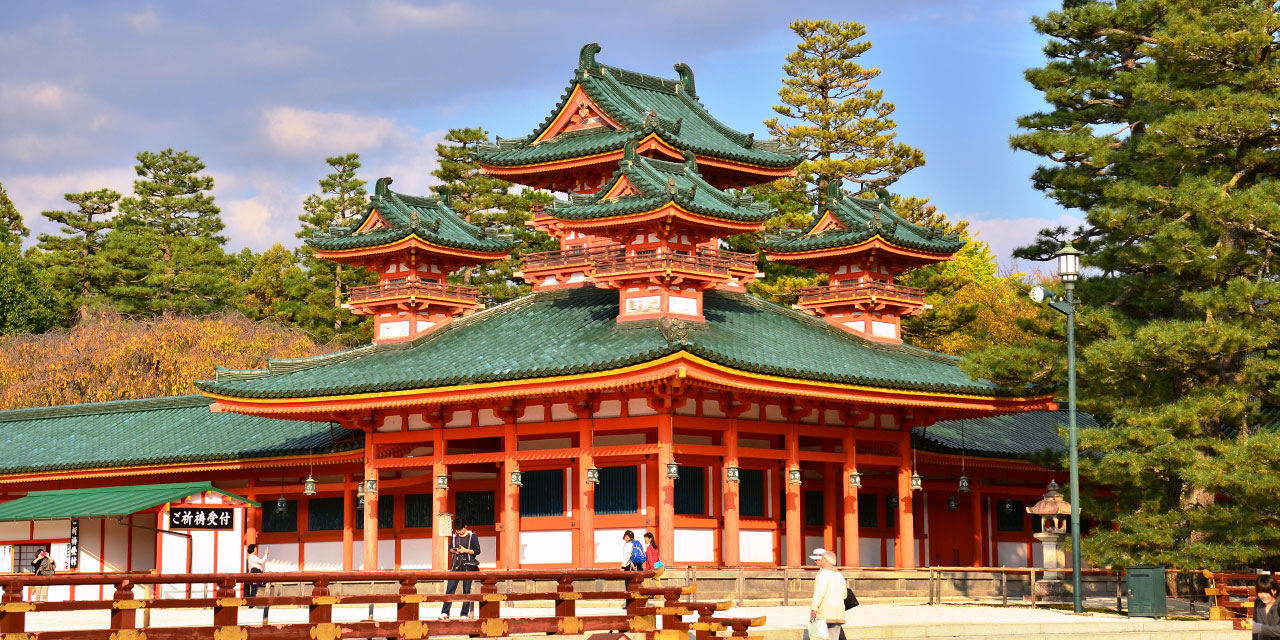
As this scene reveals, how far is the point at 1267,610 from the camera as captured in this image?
15.8 meters

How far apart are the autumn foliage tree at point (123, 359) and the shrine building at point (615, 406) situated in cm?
1534

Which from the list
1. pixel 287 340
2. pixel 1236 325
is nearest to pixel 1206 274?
pixel 1236 325

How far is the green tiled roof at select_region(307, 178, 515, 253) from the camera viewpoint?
3744cm

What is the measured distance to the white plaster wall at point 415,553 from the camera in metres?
35.7

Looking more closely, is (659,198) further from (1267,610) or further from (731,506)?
(1267,610)

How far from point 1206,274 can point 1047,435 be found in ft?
40.3

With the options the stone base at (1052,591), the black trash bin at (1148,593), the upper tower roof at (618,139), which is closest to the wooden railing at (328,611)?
the black trash bin at (1148,593)

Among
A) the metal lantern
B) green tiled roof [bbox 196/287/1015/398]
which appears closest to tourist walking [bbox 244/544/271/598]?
green tiled roof [bbox 196/287/1015/398]

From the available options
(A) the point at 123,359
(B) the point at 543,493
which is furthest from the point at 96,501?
(A) the point at 123,359

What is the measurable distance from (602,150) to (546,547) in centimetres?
1103

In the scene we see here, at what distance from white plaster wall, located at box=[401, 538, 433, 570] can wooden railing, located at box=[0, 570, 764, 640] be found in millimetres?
13421

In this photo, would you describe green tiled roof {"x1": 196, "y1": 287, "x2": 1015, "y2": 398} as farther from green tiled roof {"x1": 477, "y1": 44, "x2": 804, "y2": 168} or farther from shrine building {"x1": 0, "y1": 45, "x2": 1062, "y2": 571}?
green tiled roof {"x1": 477, "y1": 44, "x2": 804, "y2": 168}

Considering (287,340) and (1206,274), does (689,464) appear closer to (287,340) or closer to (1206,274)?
(1206,274)

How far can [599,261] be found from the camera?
34.2m
